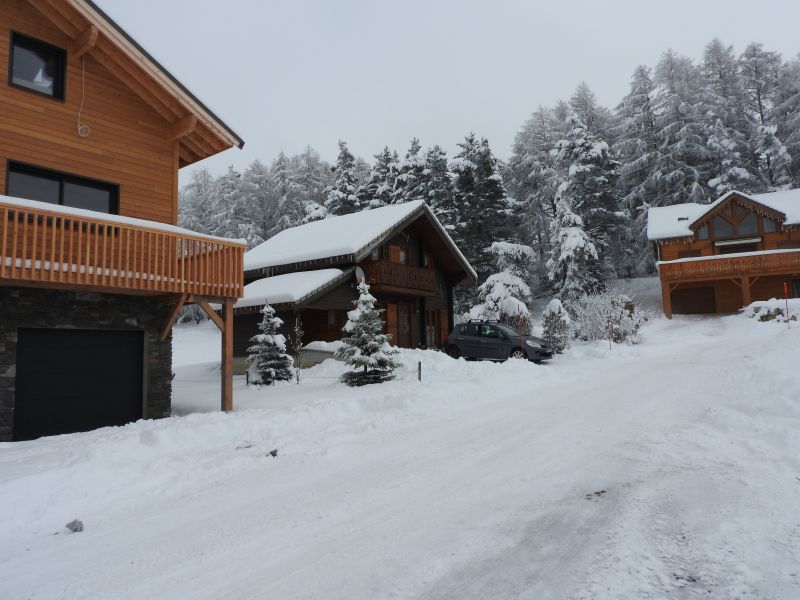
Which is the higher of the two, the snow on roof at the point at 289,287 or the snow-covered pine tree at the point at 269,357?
the snow on roof at the point at 289,287

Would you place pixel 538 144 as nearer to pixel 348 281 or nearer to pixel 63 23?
pixel 348 281

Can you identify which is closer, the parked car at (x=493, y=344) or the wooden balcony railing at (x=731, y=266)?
the parked car at (x=493, y=344)

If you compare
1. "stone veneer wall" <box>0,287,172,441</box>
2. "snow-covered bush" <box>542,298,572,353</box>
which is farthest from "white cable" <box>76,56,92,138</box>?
"snow-covered bush" <box>542,298,572,353</box>

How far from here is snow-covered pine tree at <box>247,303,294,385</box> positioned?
613 inches

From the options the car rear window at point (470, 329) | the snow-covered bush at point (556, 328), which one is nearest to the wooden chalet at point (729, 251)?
the snow-covered bush at point (556, 328)

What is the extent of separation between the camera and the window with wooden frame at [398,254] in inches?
954

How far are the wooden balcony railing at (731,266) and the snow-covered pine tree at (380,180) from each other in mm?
22383

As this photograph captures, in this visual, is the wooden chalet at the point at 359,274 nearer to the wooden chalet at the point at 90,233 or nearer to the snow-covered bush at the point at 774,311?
the wooden chalet at the point at 90,233

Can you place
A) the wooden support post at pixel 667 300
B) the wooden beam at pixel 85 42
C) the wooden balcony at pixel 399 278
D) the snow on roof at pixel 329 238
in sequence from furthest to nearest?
the wooden support post at pixel 667 300, the wooden balcony at pixel 399 278, the snow on roof at pixel 329 238, the wooden beam at pixel 85 42

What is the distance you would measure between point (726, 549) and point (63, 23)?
47.3 ft

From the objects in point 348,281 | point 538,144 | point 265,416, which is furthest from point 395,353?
point 538,144

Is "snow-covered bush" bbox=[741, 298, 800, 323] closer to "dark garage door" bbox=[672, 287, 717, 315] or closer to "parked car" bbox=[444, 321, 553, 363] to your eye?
"dark garage door" bbox=[672, 287, 717, 315]

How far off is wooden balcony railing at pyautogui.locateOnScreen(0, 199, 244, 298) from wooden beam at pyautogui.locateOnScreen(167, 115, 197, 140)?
3.08 m

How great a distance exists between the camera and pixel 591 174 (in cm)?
3688
